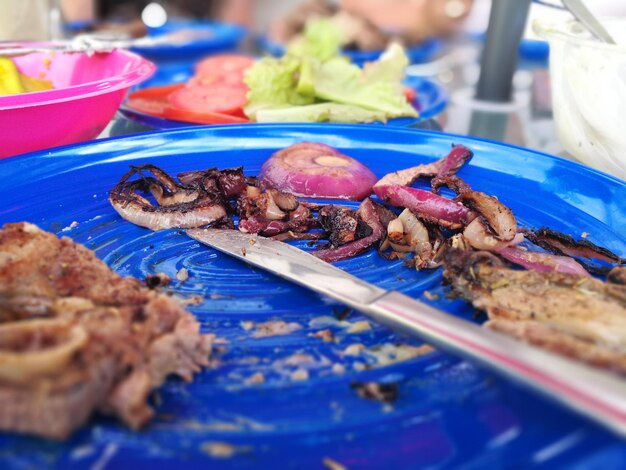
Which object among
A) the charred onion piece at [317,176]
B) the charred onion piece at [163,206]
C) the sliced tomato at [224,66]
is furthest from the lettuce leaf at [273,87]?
the charred onion piece at [163,206]

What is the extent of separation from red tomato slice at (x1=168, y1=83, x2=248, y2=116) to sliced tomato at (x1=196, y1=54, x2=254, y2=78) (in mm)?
278

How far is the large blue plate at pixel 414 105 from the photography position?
2.34 meters

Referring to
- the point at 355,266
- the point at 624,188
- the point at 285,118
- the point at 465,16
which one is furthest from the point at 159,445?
the point at 465,16

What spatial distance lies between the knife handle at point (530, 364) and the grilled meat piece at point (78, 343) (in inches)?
17.0

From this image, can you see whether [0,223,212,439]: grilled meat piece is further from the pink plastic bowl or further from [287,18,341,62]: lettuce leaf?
[287,18,341,62]: lettuce leaf

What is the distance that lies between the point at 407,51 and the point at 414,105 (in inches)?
62.8

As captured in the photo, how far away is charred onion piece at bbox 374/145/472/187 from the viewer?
1.90m

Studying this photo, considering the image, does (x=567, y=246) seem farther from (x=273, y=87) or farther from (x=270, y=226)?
(x=273, y=87)

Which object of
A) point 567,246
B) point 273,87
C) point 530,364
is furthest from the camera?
point 273,87

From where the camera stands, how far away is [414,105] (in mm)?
2955

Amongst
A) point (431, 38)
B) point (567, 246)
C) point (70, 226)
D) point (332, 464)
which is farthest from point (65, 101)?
point (431, 38)

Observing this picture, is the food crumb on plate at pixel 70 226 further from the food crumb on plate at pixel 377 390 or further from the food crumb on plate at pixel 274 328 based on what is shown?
the food crumb on plate at pixel 377 390

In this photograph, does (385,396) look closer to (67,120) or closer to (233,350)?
(233,350)

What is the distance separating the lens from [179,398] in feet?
3.35
